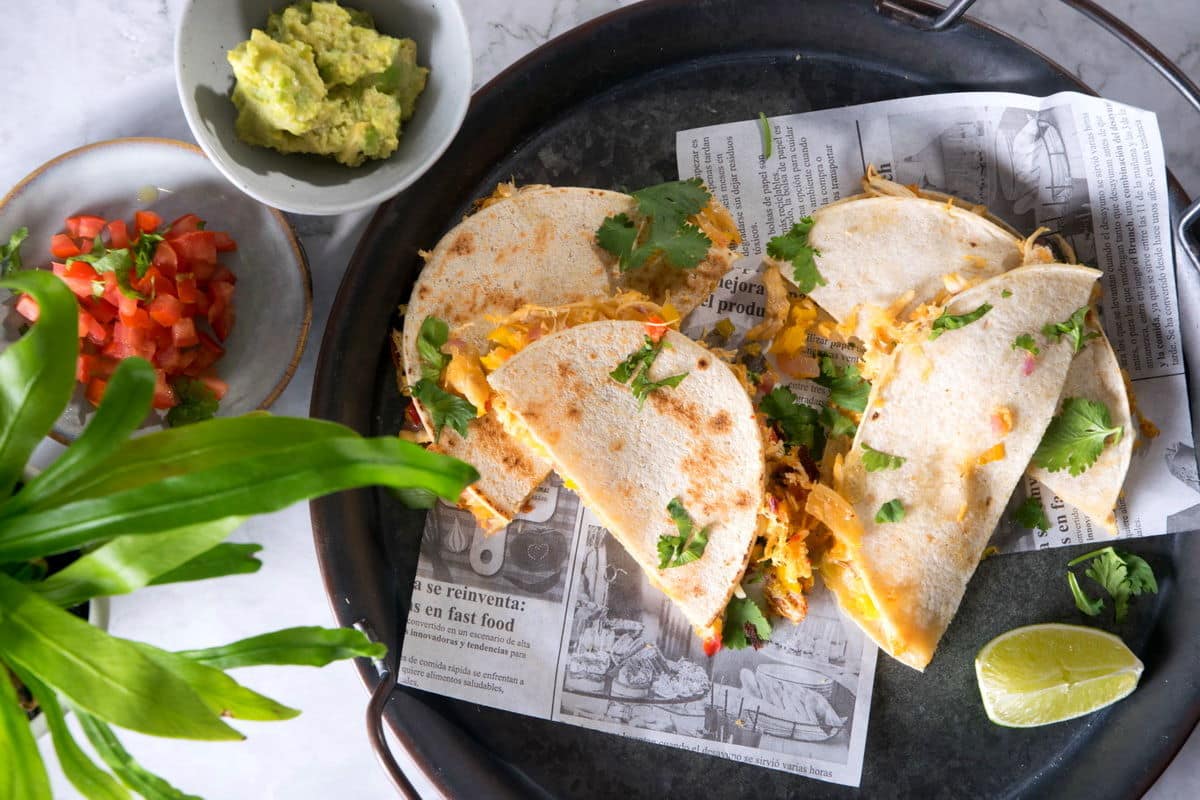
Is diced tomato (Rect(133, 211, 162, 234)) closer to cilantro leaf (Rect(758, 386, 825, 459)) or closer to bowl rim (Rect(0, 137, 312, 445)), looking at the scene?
bowl rim (Rect(0, 137, 312, 445))

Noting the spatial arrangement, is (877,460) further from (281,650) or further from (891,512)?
(281,650)

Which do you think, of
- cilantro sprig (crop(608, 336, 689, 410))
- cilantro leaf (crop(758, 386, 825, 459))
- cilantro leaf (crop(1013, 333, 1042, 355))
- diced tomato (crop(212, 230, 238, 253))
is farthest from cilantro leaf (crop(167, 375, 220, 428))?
cilantro leaf (crop(1013, 333, 1042, 355))

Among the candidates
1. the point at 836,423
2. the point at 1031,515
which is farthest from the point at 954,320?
the point at 1031,515

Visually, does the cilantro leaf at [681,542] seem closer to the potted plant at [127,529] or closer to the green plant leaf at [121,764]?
the potted plant at [127,529]

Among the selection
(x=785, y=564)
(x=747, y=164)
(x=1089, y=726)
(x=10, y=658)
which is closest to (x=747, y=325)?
(x=747, y=164)

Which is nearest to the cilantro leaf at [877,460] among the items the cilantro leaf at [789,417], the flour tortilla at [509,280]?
the cilantro leaf at [789,417]
